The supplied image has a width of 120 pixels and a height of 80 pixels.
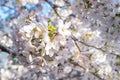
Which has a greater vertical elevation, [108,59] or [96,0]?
[96,0]

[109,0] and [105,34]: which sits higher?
[109,0]

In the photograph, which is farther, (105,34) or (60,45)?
(105,34)

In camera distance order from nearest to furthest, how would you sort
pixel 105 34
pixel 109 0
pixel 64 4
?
pixel 109 0 → pixel 105 34 → pixel 64 4

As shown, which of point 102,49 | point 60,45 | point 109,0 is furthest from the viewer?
point 102,49

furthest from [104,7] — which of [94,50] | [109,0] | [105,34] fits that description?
[94,50]

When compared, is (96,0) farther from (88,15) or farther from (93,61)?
(93,61)

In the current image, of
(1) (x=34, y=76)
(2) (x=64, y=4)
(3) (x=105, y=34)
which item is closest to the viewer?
(3) (x=105, y=34)

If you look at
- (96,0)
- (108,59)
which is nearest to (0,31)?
(108,59)

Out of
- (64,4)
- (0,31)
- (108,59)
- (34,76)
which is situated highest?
(64,4)

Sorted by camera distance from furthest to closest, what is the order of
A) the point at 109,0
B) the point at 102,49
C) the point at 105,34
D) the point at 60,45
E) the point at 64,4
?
the point at 64,4
the point at 102,49
the point at 105,34
the point at 109,0
the point at 60,45

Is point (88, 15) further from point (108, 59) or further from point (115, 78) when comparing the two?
point (115, 78)
